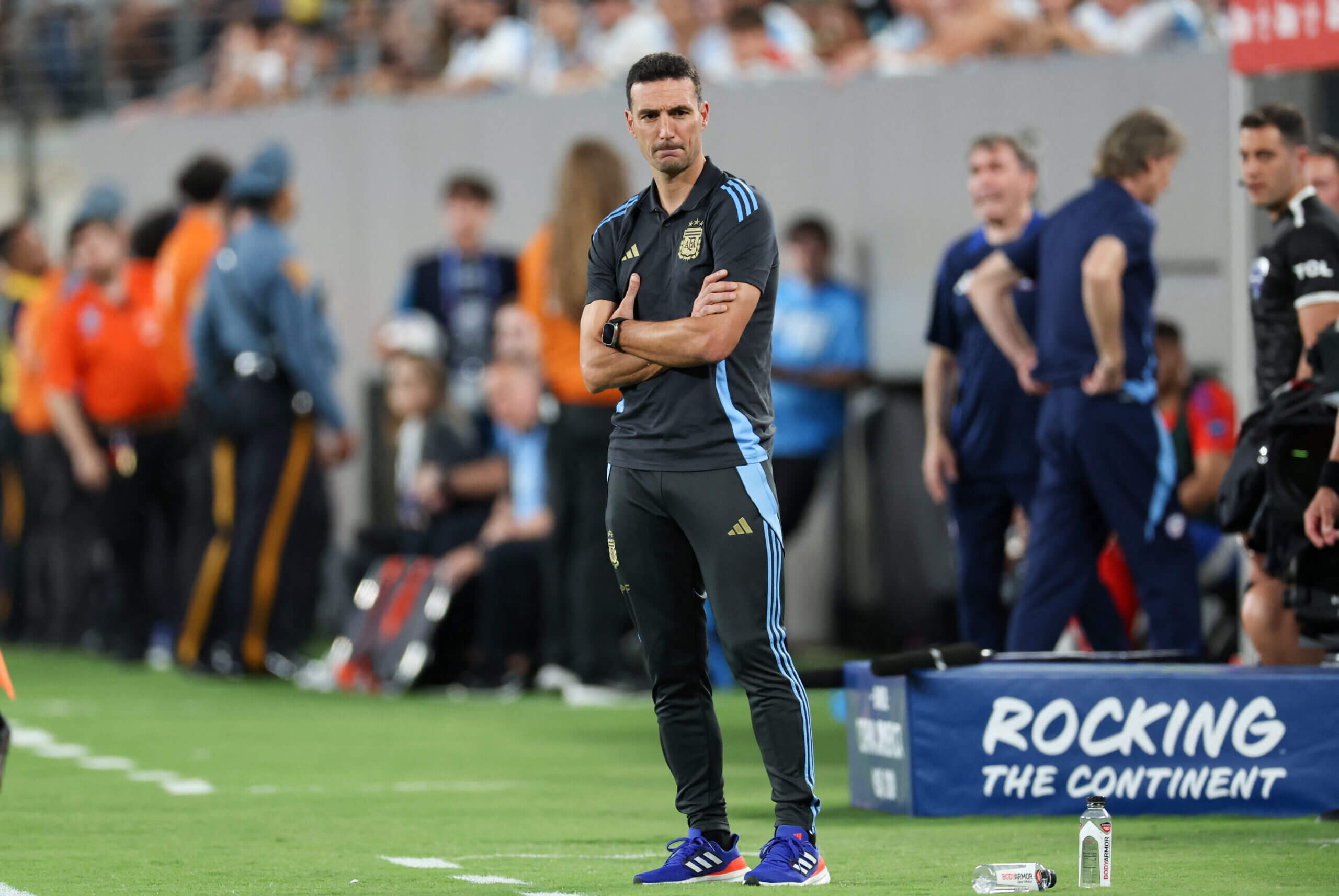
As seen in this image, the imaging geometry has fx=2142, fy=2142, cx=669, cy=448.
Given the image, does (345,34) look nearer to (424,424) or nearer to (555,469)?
(424,424)

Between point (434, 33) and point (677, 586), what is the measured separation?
1177 cm

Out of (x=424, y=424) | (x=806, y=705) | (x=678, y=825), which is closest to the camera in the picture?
(x=806, y=705)

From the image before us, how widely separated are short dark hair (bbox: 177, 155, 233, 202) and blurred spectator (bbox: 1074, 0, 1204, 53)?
5.23m

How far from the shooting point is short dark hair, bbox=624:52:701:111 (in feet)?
17.2

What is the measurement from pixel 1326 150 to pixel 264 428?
6238 mm

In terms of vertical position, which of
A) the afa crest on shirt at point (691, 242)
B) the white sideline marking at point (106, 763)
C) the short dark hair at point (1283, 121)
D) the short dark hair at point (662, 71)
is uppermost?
the short dark hair at point (662, 71)

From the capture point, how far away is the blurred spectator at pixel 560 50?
1488 cm

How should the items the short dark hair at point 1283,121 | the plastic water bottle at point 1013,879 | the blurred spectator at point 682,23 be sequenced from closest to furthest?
the plastic water bottle at point 1013,879
the short dark hair at point 1283,121
the blurred spectator at point 682,23

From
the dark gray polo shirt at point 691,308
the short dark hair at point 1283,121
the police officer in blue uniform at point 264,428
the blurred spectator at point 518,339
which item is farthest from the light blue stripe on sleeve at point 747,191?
the police officer in blue uniform at point 264,428

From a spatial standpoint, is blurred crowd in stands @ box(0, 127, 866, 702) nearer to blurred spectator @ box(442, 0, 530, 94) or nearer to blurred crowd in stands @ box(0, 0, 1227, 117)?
blurred spectator @ box(442, 0, 530, 94)

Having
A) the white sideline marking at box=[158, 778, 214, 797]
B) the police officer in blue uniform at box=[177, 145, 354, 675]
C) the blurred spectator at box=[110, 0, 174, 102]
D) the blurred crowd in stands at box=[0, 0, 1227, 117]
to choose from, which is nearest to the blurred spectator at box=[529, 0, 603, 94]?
the blurred crowd in stands at box=[0, 0, 1227, 117]

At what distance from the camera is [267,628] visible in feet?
39.3

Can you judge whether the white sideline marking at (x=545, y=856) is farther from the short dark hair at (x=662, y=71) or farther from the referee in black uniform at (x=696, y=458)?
the short dark hair at (x=662, y=71)

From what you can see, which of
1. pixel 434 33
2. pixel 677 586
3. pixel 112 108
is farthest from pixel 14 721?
pixel 112 108
